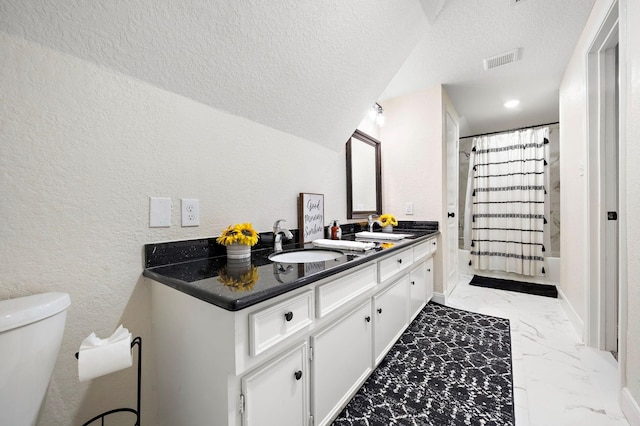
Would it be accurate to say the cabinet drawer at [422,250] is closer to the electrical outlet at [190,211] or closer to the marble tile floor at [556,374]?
the marble tile floor at [556,374]

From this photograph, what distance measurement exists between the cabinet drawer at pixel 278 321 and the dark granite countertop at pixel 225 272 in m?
0.06

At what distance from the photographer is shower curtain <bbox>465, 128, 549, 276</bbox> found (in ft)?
10.4

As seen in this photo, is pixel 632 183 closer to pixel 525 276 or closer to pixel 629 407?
pixel 629 407

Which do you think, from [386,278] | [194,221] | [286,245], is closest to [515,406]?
[386,278]

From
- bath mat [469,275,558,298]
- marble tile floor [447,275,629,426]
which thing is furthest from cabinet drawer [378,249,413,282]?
bath mat [469,275,558,298]

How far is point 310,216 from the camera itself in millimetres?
1748

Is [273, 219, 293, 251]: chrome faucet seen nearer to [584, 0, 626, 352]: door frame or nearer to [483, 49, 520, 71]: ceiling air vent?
[584, 0, 626, 352]: door frame

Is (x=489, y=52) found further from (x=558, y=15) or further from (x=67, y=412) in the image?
(x=67, y=412)

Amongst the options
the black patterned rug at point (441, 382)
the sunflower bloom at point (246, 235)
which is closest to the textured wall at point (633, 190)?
the black patterned rug at point (441, 382)

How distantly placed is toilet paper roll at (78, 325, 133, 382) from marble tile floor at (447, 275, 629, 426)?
5.32ft

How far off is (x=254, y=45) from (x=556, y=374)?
245 cm

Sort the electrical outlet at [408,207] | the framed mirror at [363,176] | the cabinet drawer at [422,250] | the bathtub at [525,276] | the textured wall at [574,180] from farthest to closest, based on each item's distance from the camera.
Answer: the bathtub at [525,276] → the electrical outlet at [408,207] → the framed mirror at [363,176] → the cabinet drawer at [422,250] → the textured wall at [574,180]

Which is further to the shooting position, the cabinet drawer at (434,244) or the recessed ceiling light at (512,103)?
the recessed ceiling light at (512,103)

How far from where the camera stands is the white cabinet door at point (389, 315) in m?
1.43
